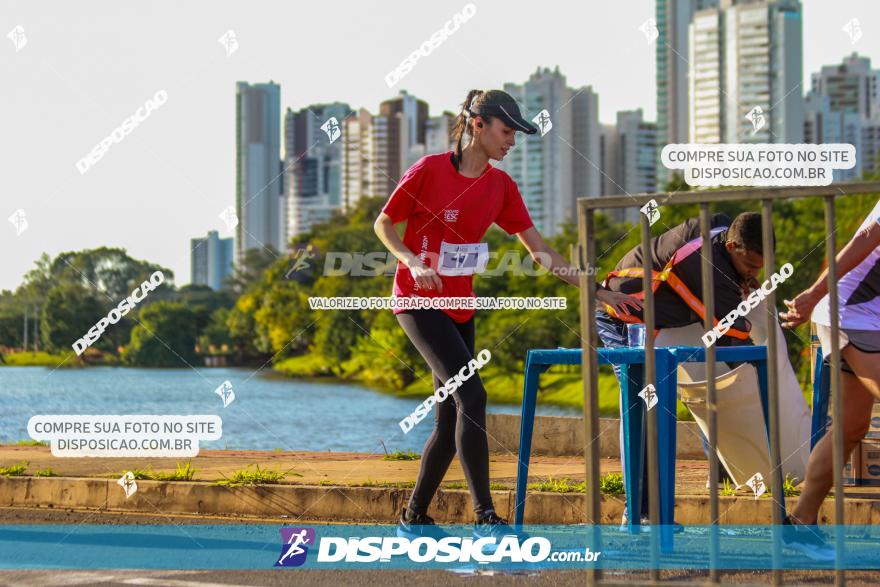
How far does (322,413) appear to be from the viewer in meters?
38.2

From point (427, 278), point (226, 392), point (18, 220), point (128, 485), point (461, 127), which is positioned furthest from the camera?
point (18, 220)

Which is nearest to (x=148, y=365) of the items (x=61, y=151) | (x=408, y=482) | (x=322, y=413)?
(x=322, y=413)

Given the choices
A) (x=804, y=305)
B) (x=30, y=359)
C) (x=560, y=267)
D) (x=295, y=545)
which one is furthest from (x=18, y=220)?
(x=30, y=359)

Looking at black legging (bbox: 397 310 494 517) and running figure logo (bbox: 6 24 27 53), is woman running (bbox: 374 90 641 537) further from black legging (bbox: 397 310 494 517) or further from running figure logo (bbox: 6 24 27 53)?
running figure logo (bbox: 6 24 27 53)

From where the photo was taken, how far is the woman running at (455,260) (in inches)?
236

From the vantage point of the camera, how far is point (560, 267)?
637cm

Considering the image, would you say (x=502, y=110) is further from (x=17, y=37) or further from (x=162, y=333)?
(x=162, y=333)

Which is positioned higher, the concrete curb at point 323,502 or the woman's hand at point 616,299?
the woman's hand at point 616,299

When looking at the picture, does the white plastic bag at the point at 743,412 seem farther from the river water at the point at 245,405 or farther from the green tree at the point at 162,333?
the green tree at the point at 162,333

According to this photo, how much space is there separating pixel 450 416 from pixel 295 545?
90 cm

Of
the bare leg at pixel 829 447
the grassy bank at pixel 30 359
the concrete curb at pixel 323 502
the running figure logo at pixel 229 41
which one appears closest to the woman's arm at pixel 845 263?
the bare leg at pixel 829 447

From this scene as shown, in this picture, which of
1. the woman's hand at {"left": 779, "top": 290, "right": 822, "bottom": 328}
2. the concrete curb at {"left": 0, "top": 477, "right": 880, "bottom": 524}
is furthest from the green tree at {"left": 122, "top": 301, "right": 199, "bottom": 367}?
the woman's hand at {"left": 779, "top": 290, "right": 822, "bottom": 328}

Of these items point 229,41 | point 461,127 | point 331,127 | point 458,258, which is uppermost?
point 229,41

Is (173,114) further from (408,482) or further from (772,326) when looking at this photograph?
(772,326)
